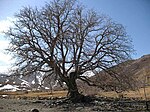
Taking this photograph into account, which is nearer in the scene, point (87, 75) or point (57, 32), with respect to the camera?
point (57, 32)

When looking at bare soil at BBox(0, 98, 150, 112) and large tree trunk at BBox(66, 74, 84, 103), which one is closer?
bare soil at BBox(0, 98, 150, 112)

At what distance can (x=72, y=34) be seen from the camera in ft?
109

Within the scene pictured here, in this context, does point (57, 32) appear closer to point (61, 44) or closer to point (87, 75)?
point (61, 44)

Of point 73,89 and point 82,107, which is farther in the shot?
point 73,89

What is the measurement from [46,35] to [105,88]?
1080cm

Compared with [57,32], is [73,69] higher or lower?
lower

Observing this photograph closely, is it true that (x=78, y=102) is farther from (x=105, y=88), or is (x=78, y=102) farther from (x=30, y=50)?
(x=30, y=50)

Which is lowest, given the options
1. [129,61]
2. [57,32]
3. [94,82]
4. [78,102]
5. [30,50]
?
[78,102]

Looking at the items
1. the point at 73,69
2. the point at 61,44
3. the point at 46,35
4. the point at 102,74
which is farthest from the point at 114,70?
the point at 46,35

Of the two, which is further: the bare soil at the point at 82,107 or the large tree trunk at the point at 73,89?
the large tree trunk at the point at 73,89

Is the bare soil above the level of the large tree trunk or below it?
below

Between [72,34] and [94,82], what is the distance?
746cm

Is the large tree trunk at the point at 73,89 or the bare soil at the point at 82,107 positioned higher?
the large tree trunk at the point at 73,89

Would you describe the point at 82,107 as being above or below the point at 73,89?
below
